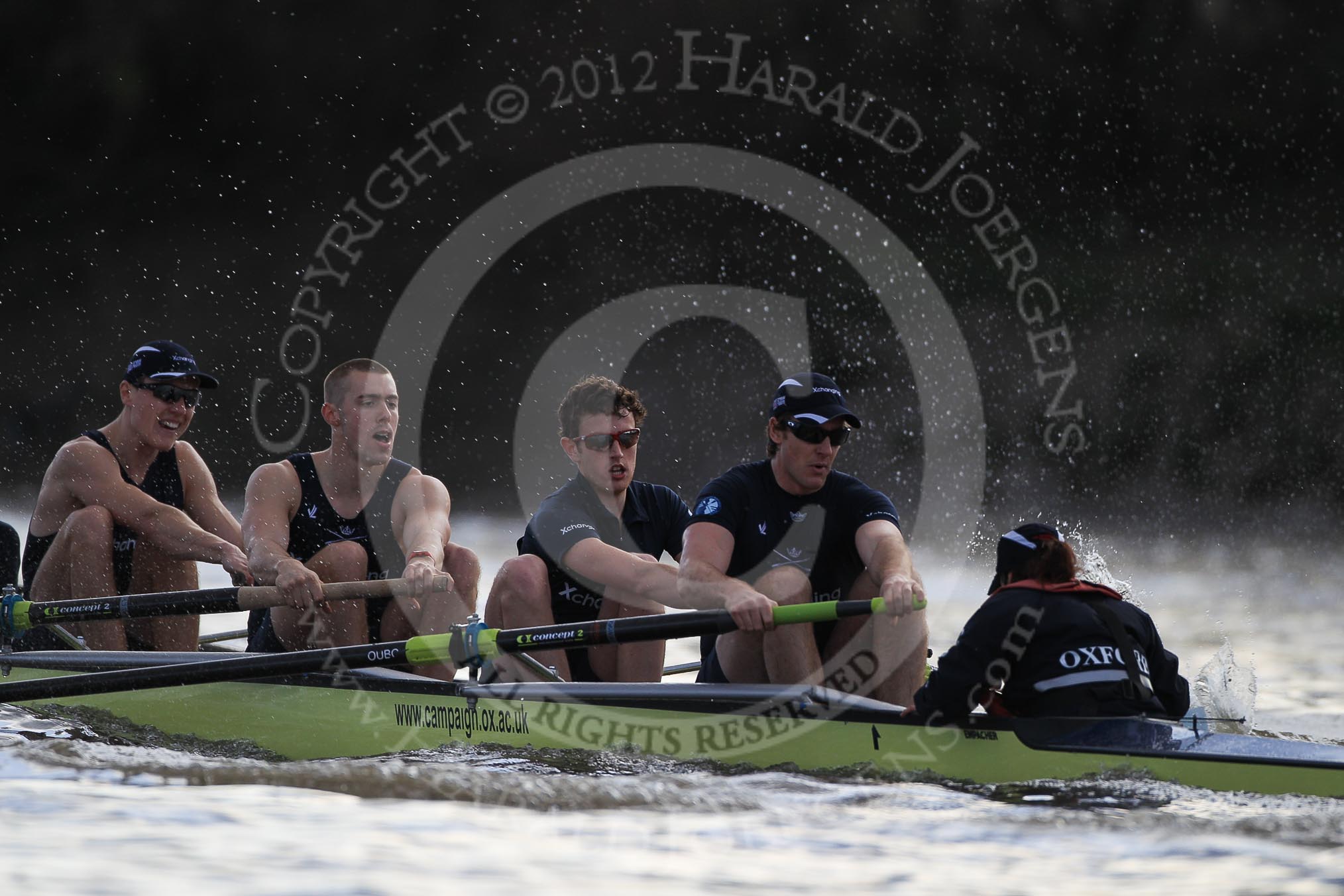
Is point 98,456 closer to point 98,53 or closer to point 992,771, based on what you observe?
point 992,771

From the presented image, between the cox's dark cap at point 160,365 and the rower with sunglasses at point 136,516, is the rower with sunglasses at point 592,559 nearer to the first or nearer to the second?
the rower with sunglasses at point 136,516

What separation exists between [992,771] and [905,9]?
17.0 m

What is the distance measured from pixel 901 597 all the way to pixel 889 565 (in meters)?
0.28

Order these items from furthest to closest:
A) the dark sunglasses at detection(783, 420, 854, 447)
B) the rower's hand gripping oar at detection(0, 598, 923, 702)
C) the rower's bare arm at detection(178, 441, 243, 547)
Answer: the rower's bare arm at detection(178, 441, 243, 547)
the dark sunglasses at detection(783, 420, 854, 447)
the rower's hand gripping oar at detection(0, 598, 923, 702)

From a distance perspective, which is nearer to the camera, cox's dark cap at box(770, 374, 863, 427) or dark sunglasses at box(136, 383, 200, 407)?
cox's dark cap at box(770, 374, 863, 427)

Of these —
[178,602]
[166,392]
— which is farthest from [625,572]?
[166,392]

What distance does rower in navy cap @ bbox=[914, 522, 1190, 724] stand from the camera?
381cm

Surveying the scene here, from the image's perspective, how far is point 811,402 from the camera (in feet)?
14.8

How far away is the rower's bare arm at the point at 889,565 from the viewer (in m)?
4.01

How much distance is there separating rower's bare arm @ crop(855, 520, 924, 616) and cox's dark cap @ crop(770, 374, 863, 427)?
0.37 m

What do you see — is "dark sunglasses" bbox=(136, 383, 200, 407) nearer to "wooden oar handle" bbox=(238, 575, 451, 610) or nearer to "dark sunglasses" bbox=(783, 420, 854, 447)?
"wooden oar handle" bbox=(238, 575, 451, 610)

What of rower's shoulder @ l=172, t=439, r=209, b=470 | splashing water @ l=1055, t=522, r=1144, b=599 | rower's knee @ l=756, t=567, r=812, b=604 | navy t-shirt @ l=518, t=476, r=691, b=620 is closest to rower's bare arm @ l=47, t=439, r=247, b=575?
rower's shoulder @ l=172, t=439, r=209, b=470

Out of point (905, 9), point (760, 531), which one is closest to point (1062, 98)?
point (905, 9)

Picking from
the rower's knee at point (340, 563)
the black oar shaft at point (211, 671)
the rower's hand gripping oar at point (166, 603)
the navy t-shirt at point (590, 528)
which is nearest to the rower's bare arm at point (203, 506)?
the rower's hand gripping oar at point (166, 603)
